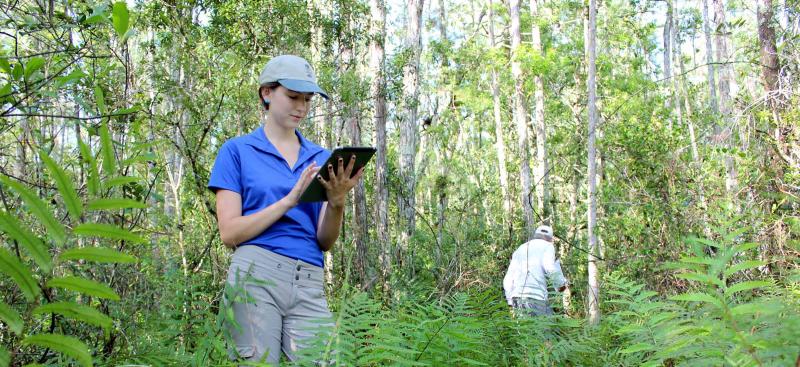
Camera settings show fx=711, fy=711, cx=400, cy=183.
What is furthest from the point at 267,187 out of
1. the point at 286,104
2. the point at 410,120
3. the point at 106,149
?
the point at 410,120

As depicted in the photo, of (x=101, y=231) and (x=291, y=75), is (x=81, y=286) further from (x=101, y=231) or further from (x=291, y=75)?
(x=291, y=75)

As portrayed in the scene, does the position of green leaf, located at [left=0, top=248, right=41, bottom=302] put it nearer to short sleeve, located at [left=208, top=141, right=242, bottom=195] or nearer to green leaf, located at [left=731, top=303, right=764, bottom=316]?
green leaf, located at [left=731, top=303, right=764, bottom=316]

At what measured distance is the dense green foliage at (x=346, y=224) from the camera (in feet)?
4.38

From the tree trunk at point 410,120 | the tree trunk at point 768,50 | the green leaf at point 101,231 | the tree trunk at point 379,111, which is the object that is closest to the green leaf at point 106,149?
the green leaf at point 101,231

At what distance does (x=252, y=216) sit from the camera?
2.63 metres

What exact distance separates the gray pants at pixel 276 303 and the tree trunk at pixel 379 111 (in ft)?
26.0

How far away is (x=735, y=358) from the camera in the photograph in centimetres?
126

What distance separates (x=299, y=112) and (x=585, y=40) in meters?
20.7

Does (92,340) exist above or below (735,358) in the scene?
below

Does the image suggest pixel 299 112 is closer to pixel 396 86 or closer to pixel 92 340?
pixel 92 340

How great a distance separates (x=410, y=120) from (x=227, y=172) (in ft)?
38.4

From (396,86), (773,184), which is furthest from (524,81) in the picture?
(773,184)

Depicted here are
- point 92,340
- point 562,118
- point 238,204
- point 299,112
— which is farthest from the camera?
point 562,118

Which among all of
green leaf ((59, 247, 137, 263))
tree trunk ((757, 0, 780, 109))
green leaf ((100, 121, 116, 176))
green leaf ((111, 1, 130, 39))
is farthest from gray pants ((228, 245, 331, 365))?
tree trunk ((757, 0, 780, 109))
